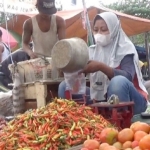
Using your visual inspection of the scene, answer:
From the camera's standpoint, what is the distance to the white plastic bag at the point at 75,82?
336 cm

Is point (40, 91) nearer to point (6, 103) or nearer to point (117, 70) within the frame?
point (6, 103)

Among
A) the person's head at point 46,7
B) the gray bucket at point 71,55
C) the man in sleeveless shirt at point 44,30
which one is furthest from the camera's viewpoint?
the man in sleeveless shirt at point 44,30

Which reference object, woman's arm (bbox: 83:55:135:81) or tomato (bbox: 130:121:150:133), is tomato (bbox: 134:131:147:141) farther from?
woman's arm (bbox: 83:55:135:81)

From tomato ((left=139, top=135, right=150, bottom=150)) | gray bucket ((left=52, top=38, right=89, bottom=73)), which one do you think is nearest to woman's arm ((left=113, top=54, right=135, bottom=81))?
gray bucket ((left=52, top=38, right=89, bottom=73))

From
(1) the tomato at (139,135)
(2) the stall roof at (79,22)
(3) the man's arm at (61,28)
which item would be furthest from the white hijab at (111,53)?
(2) the stall roof at (79,22)

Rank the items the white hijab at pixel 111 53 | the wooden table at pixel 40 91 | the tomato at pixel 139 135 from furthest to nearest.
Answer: the wooden table at pixel 40 91
the white hijab at pixel 111 53
the tomato at pixel 139 135

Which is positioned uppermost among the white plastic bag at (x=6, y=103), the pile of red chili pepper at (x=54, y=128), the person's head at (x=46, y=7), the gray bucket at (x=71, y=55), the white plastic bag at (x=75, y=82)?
the person's head at (x=46, y=7)

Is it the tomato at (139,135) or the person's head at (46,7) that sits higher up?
the person's head at (46,7)

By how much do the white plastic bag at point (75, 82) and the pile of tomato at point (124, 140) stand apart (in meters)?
1.13

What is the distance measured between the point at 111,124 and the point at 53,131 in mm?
523

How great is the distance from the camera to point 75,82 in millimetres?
3414

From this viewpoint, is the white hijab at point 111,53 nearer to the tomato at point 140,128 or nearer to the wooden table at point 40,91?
the wooden table at point 40,91

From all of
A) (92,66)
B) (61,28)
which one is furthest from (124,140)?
(61,28)

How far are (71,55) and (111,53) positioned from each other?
27.0 inches
